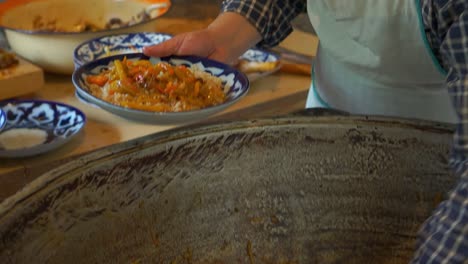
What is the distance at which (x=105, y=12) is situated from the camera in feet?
4.46

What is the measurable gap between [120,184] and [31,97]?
634 millimetres

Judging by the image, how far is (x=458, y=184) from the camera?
0.44 m

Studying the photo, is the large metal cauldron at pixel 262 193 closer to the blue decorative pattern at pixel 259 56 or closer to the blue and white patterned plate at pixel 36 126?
the blue and white patterned plate at pixel 36 126

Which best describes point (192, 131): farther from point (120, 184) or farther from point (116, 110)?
A: point (116, 110)

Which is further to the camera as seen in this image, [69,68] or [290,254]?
[69,68]

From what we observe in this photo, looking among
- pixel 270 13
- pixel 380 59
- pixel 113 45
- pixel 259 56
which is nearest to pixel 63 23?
pixel 113 45

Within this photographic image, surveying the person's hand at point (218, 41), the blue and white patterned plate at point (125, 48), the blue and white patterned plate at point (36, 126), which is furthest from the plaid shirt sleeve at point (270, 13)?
the blue and white patterned plate at point (36, 126)

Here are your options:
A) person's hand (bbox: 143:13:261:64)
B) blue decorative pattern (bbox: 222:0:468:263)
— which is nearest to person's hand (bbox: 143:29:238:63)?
person's hand (bbox: 143:13:261:64)

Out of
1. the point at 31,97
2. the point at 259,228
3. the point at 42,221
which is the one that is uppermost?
the point at 42,221

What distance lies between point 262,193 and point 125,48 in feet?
2.12

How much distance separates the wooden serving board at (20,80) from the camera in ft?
3.30

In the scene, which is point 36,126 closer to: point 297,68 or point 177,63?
point 177,63

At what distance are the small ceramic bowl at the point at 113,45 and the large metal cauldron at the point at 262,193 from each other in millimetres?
549

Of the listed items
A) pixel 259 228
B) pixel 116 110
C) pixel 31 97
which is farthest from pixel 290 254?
pixel 31 97
